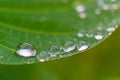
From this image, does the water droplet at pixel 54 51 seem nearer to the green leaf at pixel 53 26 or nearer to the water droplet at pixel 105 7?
the green leaf at pixel 53 26

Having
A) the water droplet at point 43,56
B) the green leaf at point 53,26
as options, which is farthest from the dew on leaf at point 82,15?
the water droplet at point 43,56

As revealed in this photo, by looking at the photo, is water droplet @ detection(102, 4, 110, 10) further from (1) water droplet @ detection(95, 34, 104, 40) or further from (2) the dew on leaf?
(1) water droplet @ detection(95, 34, 104, 40)

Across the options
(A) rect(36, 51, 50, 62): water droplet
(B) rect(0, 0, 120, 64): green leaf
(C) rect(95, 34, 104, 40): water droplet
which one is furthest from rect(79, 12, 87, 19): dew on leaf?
(A) rect(36, 51, 50, 62): water droplet

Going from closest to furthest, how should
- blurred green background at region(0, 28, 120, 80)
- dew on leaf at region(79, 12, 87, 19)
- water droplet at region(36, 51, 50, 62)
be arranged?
water droplet at region(36, 51, 50, 62), dew on leaf at region(79, 12, 87, 19), blurred green background at region(0, 28, 120, 80)

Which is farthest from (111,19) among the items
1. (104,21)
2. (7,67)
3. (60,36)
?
(7,67)

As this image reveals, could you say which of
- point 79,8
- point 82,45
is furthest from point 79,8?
point 82,45

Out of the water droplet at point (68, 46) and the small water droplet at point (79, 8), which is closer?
the water droplet at point (68, 46)

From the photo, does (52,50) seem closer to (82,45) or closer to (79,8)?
(82,45)
